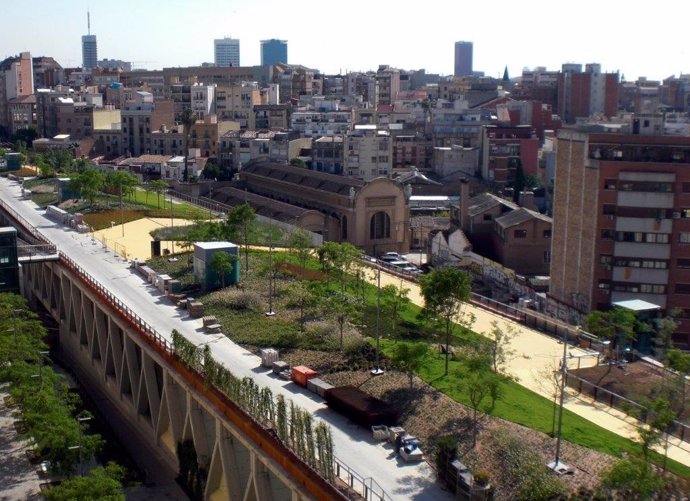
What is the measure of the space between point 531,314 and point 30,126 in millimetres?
94665

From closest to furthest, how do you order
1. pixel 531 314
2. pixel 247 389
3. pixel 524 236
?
1. pixel 247 389
2. pixel 531 314
3. pixel 524 236

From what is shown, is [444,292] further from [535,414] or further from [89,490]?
[89,490]

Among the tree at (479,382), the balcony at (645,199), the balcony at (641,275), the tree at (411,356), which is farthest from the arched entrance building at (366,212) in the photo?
the tree at (479,382)

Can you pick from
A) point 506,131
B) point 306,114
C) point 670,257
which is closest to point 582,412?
point 670,257

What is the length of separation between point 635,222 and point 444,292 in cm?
1914

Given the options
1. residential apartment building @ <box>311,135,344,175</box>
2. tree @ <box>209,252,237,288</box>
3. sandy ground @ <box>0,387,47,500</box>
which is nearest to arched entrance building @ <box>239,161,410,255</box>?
residential apartment building @ <box>311,135,344,175</box>

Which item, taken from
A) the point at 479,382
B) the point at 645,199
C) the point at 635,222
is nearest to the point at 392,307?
the point at 479,382

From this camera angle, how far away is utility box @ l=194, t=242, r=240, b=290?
41750mm

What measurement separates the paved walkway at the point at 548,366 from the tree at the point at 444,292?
6.03 ft

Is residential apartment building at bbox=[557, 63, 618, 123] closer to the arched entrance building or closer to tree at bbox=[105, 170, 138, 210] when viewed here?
the arched entrance building

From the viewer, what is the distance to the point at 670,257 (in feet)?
150

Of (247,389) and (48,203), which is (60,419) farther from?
(48,203)

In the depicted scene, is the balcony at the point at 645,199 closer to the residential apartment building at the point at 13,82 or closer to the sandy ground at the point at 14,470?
the sandy ground at the point at 14,470

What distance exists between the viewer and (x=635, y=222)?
45938 mm
